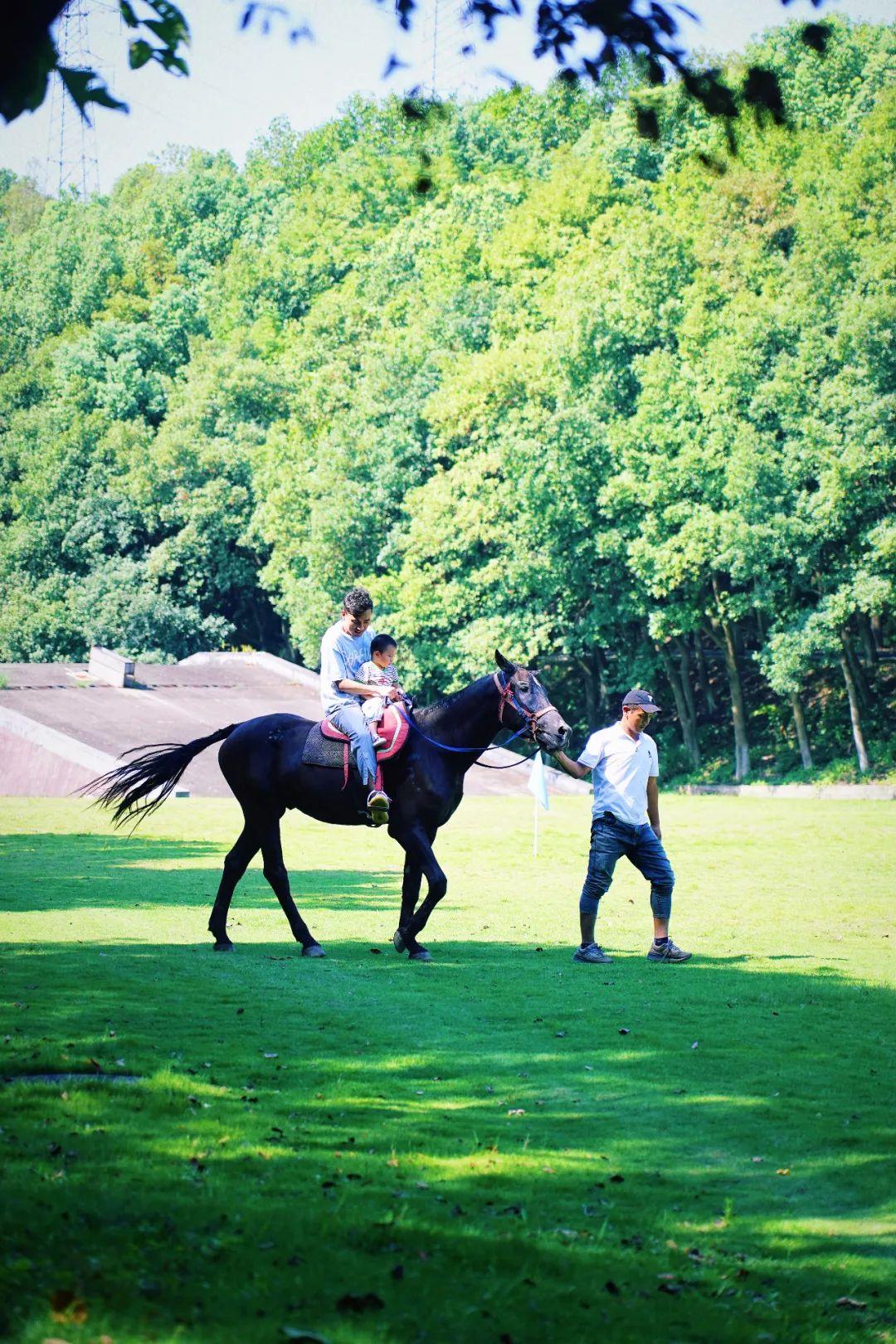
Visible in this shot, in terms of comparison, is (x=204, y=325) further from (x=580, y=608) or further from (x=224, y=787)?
(x=224, y=787)

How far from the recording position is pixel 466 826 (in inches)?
1166

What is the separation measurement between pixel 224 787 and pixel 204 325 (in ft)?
166

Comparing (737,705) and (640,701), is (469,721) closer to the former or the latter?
(640,701)

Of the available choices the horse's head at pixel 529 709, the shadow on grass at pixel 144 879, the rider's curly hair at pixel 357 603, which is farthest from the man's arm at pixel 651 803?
the shadow on grass at pixel 144 879

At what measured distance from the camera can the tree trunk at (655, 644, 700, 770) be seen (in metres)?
48.4

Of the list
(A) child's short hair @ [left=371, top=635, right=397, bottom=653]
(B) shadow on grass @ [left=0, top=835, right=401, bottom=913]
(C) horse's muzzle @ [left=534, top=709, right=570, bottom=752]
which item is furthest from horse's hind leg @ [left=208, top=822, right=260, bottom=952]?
(B) shadow on grass @ [left=0, top=835, right=401, bottom=913]

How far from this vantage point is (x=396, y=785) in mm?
13836

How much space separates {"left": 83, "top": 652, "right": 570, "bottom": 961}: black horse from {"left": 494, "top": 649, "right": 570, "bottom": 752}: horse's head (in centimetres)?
1

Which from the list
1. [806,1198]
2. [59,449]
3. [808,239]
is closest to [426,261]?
[59,449]

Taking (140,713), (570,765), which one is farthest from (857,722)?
(570,765)

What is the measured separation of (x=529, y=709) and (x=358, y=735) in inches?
59.4

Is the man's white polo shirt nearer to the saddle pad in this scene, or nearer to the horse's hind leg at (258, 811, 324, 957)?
the saddle pad

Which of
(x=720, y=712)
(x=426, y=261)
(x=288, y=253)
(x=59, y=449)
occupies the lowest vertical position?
(x=720, y=712)

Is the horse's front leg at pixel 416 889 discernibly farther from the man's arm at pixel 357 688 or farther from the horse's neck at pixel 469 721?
the man's arm at pixel 357 688
